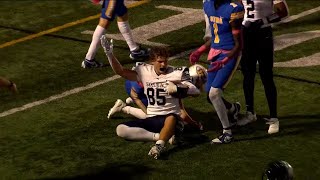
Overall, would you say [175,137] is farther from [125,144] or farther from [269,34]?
[269,34]

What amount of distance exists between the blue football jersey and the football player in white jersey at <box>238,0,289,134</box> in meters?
0.49

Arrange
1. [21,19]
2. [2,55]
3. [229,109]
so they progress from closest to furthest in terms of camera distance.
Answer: [229,109] → [2,55] → [21,19]

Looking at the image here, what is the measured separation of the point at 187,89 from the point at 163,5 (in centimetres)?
726

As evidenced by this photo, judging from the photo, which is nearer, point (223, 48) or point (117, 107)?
point (223, 48)

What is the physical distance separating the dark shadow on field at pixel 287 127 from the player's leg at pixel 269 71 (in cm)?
15

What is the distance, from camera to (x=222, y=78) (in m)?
10.8

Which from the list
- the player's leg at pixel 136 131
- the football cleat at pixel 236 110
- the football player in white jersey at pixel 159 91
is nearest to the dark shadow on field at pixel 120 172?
the football player in white jersey at pixel 159 91

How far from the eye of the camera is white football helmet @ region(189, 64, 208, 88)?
1098 centimetres

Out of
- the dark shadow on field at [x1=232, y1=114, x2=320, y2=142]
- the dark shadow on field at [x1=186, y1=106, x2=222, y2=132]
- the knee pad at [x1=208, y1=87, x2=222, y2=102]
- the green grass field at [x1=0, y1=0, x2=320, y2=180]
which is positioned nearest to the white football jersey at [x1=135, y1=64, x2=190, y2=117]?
the knee pad at [x1=208, y1=87, x2=222, y2=102]

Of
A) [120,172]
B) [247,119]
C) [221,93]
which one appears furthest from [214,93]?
[120,172]

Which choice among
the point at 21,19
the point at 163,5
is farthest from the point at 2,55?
the point at 163,5

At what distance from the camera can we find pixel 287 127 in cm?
1147

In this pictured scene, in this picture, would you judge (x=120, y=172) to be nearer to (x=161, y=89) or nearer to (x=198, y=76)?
(x=161, y=89)

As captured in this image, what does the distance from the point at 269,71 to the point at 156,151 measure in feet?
6.07
